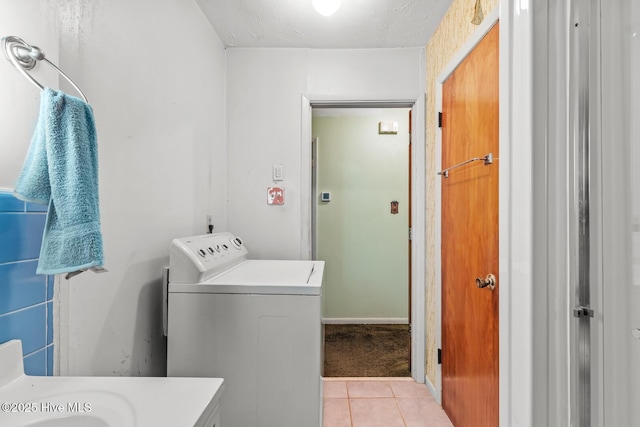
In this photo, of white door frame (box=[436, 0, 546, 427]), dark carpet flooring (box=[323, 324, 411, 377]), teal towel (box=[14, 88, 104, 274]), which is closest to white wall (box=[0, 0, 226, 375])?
teal towel (box=[14, 88, 104, 274])

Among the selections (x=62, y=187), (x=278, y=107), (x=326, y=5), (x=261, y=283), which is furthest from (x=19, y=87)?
(x=278, y=107)

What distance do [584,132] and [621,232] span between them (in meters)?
0.29

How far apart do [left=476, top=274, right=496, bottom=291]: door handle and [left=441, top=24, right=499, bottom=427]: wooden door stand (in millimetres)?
23

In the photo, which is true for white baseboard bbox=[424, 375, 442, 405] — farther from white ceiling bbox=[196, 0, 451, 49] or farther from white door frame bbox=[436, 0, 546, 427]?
white ceiling bbox=[196, 0, 451, 49]

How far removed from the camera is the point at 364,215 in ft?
11.4

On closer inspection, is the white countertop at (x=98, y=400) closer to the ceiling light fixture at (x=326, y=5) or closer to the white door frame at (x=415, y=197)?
the white door frame at (x=415, y=197)

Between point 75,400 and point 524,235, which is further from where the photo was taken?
point 524,235

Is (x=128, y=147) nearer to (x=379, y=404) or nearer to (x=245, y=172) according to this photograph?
(x=245, y=172)

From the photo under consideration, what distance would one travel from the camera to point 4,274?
77 centimetres

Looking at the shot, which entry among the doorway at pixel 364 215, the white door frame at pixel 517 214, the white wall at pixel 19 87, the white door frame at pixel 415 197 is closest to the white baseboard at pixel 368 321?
the doorway at pixel 364 215

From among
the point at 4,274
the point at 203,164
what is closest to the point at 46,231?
the point at 4,274

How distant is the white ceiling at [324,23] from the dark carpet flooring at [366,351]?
7.63ft

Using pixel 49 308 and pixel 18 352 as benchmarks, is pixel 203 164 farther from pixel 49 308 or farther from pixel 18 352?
pixel 18 352

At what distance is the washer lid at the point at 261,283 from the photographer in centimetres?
134
